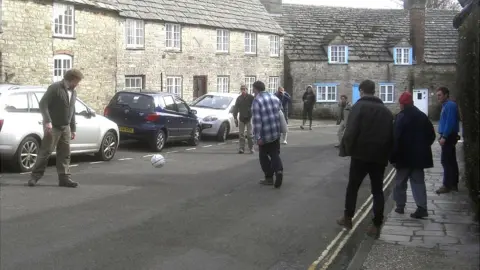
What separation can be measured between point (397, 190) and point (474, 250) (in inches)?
87.3

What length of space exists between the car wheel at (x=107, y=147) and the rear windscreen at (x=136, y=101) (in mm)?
2534

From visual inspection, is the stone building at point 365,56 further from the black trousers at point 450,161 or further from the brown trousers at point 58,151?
the brown trousers at point 58,151

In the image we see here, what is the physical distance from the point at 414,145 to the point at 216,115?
1359 centimetres

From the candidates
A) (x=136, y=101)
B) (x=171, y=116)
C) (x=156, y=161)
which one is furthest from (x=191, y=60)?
(x=156, y=161)

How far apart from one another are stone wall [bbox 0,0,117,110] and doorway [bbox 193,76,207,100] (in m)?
6.69

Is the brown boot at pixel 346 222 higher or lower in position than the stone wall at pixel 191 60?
lower

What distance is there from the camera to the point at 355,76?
136 feet

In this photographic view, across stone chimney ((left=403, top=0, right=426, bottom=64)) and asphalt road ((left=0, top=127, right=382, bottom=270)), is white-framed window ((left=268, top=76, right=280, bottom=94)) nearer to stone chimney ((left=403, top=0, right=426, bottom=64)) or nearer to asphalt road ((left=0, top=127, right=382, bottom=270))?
stone chimney ((left=403, top=0, right=426, bottom=64))

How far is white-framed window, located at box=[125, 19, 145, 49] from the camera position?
2603 centimetres

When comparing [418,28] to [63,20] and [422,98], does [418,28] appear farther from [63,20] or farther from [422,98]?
[63,20]

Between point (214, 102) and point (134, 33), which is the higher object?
point (134, 33)

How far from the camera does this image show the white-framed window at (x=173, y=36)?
28.7 m

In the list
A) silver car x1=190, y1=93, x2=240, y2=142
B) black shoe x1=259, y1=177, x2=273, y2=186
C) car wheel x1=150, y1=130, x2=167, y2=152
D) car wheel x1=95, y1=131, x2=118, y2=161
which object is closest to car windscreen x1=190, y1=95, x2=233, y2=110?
silver car x1=190, y1=93, x2=240, y2=142

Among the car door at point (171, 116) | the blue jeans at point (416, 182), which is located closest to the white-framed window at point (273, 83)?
the car door at point (171, 116)
